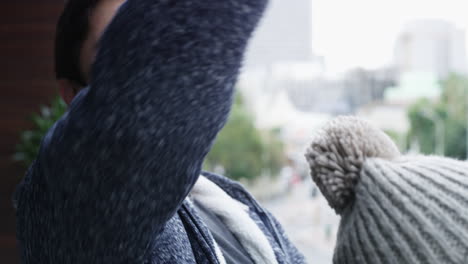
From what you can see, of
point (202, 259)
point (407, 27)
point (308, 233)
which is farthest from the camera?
point (407, 27)

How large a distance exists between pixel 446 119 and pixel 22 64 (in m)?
8.63

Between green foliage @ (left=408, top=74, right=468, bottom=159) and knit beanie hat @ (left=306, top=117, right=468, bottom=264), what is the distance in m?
9.50

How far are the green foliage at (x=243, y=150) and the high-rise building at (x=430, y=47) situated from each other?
460cm

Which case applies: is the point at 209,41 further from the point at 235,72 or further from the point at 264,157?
the point at 264,157

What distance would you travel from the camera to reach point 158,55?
30 cm

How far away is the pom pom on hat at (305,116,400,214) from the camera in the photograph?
1.19 ft

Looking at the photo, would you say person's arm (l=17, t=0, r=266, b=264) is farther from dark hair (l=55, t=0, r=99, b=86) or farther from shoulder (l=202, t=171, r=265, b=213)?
shoulder (l=202, t=171, r=265, b=213)

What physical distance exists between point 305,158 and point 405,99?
32.1ft

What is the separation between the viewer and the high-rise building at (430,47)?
10.8 m

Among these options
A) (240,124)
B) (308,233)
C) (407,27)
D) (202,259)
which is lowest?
(308,233)

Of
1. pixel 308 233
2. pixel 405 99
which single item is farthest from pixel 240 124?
pixel 405 99

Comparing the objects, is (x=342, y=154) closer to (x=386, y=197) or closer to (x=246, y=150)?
(x=386, y=197)

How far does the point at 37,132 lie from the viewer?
8.21ft

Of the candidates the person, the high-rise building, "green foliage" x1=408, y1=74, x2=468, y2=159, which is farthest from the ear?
the high-rise building
